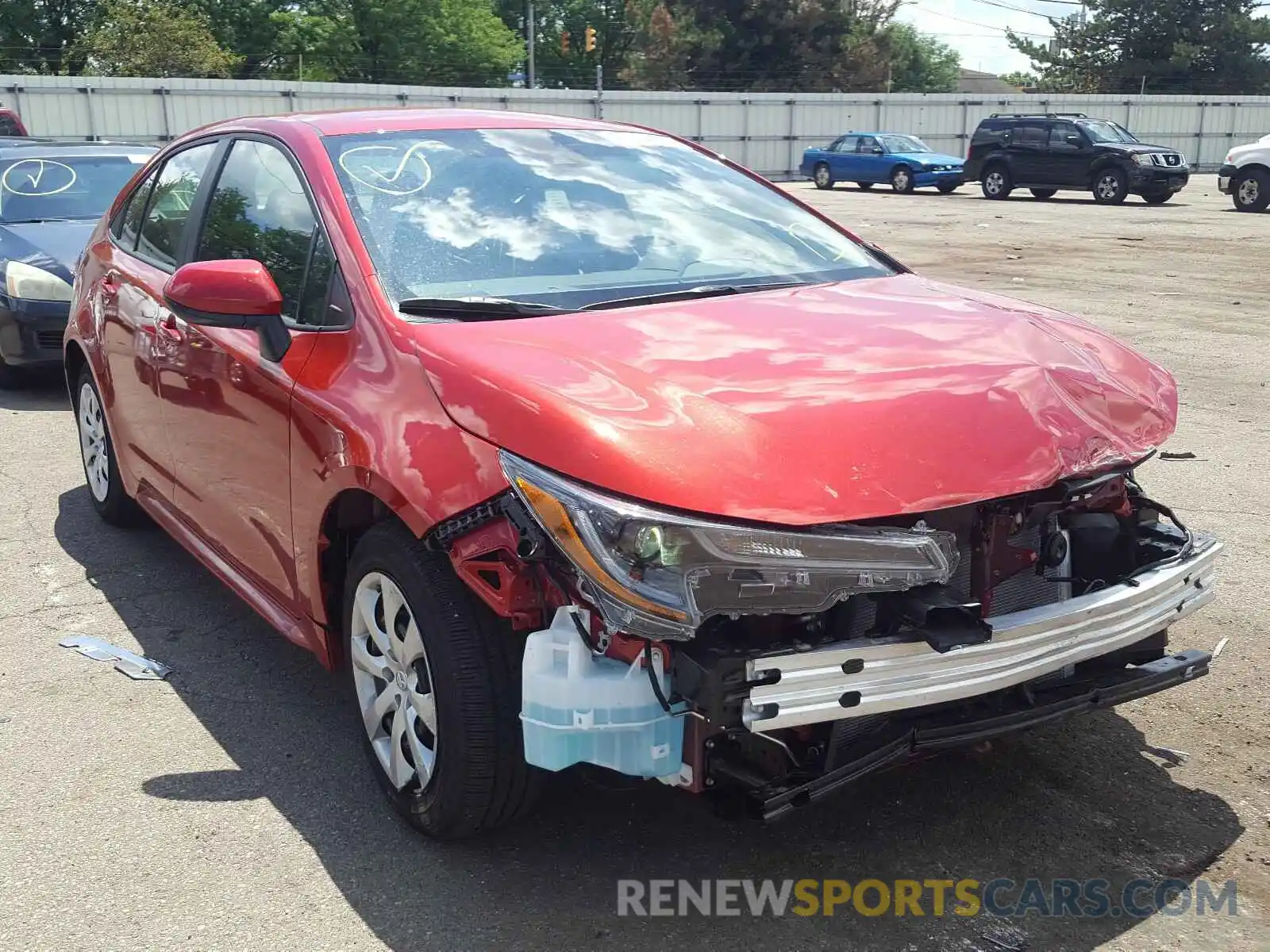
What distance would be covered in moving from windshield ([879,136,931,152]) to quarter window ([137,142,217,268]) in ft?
91.9

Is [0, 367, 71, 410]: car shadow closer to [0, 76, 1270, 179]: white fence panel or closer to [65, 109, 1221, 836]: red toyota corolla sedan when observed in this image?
[65, 109, 1221, 836]: red toyota corolla sedan

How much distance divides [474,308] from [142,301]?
76.0 inches

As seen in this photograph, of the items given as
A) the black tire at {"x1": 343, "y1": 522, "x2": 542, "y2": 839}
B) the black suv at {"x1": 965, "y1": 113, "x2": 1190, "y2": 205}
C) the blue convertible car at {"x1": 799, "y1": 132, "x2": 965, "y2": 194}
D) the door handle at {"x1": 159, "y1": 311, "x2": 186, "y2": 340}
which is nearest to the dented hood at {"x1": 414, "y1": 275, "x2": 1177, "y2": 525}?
the black tire at {"x1": 343, "y1": 522, "x2": 542, "y2": 839}

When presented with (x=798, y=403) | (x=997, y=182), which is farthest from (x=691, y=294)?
(x=997, y=182)

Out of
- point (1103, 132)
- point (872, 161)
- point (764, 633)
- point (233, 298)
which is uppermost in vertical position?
point (1103, 132)

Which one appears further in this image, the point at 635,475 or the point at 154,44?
the point at 154,44

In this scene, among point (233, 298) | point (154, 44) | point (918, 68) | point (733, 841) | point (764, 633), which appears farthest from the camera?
point (918, 68)

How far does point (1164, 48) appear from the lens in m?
57.0

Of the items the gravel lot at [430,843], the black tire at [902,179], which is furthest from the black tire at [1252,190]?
the gravel lot at [430,843]

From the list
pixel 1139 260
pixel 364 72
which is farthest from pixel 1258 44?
pixel 1139 260

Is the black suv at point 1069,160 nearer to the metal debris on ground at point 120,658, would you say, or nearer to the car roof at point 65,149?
the car roof at point 65,149

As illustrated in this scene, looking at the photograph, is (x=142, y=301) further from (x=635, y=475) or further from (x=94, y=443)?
(x=635, y=475)

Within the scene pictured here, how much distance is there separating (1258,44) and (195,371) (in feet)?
197

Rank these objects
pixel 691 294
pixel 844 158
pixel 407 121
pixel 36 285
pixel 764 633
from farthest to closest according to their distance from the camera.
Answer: pixel 844 158 < pixel 36 285 < pixel 407 121 < pixel 691 294 < pixel 764 633
